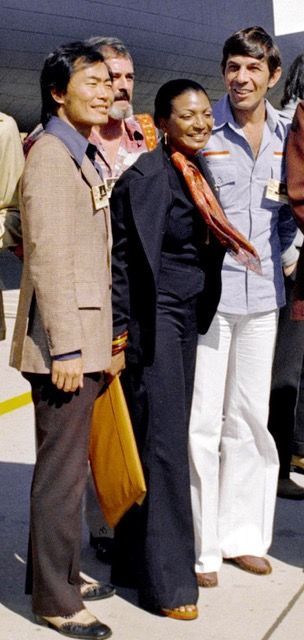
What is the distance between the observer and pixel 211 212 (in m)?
3.62

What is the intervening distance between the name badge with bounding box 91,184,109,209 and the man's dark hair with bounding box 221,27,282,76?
87cm

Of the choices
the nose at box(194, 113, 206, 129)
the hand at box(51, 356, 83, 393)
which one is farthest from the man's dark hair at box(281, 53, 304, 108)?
the hand at box(51, 356, 83, 393)

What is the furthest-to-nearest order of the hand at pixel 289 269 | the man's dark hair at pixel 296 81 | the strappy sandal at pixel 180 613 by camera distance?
the man's dark hair at pixel 296 81, the hand at pixel 289 269, the strappy sandal at pixel 180 613

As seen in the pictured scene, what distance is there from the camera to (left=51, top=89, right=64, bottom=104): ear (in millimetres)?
3398

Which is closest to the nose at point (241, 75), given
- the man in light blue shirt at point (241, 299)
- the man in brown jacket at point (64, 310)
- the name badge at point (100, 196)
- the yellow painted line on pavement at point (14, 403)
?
the man in light blue shirt at point (241, 299)

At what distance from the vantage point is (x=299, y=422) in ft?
17.6

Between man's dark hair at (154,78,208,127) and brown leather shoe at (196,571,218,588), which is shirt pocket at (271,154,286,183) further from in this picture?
brown leather shoe at (196,571,218,588)

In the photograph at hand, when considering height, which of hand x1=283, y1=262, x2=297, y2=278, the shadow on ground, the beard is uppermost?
the beard

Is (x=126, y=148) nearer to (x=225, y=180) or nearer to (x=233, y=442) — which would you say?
(x=225, y=180)

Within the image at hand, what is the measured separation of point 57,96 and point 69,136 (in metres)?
0.13

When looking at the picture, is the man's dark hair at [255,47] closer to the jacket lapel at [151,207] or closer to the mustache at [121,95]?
the mustache at [121,95]

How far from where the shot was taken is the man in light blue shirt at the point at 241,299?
3.95m

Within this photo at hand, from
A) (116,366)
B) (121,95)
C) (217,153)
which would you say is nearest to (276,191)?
(217,153)

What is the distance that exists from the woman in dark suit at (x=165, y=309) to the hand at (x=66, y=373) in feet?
1.01
